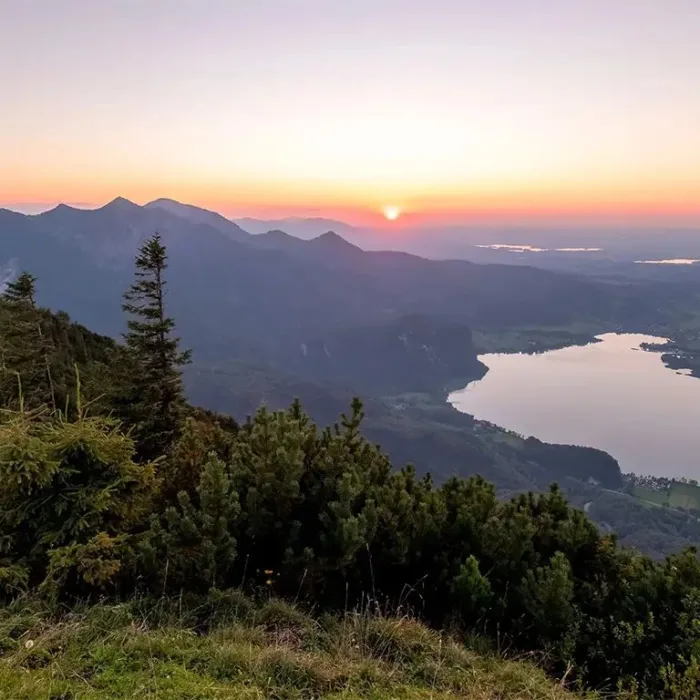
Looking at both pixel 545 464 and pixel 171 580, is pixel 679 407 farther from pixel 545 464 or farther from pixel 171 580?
pixel 171 580

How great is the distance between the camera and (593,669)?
6117mm

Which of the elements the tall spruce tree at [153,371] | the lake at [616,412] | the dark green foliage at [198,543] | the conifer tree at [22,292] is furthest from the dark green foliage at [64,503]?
the lake at [616,412]

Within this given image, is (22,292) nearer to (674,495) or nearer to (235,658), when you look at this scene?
(235,658)

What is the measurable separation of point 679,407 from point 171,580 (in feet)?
577

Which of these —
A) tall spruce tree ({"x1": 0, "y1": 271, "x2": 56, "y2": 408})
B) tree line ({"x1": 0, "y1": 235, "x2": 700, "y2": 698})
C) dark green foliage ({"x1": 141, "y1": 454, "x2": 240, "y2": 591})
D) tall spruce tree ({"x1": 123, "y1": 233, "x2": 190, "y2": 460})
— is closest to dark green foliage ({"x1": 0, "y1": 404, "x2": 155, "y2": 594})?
tree line ({"x1": 0, "y1": 235, "x2": 700, "y2": 698})

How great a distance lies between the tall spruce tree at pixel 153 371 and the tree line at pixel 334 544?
28.8 feet

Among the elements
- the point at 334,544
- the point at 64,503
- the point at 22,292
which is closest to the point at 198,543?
the point at 64,503

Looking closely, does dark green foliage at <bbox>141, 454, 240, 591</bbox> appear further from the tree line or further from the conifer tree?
the conifer tree

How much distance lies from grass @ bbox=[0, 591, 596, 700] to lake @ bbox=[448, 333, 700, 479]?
436 ft

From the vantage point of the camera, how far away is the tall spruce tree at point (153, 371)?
16.8 m

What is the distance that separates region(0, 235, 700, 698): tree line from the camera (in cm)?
593

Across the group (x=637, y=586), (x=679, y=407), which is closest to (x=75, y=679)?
(x=637, y=586)

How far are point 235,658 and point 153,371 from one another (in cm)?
1359

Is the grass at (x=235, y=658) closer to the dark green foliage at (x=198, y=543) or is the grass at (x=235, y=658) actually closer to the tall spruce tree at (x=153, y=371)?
the dark green foliage at (x=198, y=543)
